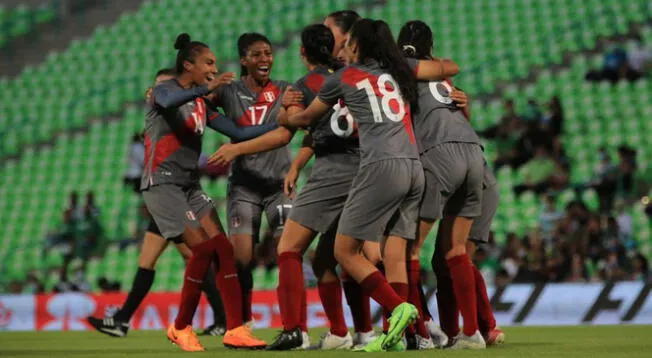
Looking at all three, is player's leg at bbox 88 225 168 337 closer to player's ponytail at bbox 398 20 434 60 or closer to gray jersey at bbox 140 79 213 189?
gray jersey at bbox 140 79 213 189

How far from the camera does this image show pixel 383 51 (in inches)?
282

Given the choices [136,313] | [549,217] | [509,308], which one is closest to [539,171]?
[549,217]

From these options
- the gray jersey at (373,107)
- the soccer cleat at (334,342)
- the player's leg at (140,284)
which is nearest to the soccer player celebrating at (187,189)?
the soccer cleat at (334,342)

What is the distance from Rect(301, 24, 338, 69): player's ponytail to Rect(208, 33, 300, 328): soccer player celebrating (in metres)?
1.31

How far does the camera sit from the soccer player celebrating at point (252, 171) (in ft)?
30.1

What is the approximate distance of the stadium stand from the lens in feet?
57.4

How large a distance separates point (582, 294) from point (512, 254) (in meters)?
1.62

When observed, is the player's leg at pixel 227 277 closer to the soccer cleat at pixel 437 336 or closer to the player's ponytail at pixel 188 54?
the player's ponytail at pixel 188 54

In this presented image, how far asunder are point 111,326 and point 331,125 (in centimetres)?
376

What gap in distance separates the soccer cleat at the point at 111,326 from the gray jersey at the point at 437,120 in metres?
3.83

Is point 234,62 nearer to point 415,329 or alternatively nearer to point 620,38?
point 620,38

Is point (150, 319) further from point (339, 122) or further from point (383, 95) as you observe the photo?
point (383, 95)

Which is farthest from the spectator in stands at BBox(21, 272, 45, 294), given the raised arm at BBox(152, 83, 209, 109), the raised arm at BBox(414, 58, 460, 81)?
the raised arm at BBox(414, 58, 460, 81)

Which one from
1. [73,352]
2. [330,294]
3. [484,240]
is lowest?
[73,352]
